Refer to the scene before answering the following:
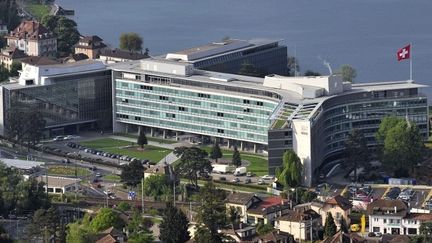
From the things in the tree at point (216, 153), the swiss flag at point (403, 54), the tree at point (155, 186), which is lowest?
the tree at point (155, 186)

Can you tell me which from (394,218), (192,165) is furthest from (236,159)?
(394,218)

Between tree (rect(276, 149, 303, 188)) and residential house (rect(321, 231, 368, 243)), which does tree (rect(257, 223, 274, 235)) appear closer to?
residential house (rect(321, 231, 368, 243))

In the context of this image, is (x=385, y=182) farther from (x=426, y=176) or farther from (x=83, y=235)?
(x=83, y=235)

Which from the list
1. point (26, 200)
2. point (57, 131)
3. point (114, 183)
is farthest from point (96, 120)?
point (26, 200)

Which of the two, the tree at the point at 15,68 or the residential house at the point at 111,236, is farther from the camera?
the tree at the point at 15,68

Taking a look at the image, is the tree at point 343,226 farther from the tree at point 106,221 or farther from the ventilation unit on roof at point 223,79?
the ventilation unit on roof at point 223,79

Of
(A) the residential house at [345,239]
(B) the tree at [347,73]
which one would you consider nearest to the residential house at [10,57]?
(B) the tree at [347,73]

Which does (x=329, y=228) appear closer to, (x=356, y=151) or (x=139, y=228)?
(x=139, y=228)
